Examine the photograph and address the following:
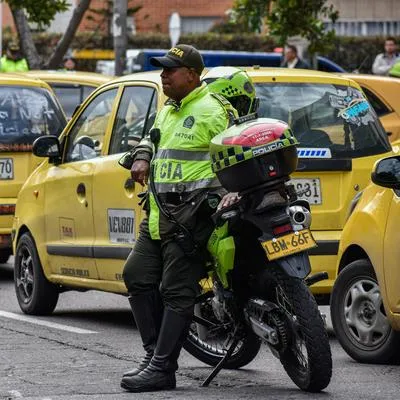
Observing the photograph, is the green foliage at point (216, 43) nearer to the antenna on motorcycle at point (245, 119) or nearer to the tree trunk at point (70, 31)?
the tree trunk at point (70, 31)

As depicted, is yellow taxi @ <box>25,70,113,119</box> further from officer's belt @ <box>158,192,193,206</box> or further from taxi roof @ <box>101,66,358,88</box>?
officer's belt @ <box>158,192,193,206</box>

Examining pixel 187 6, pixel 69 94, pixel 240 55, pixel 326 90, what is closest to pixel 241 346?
pixel 326 90

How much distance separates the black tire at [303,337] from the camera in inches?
290

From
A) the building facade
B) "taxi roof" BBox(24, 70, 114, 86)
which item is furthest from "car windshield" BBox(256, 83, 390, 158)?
the building facade

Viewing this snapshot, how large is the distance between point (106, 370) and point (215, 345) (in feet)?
1.99

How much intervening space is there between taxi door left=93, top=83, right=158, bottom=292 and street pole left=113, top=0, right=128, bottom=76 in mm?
16203

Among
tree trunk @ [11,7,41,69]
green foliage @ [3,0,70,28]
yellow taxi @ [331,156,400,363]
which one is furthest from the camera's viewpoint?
tree trunk @ [11,7,41,69]

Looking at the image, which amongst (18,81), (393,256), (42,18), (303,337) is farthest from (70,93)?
(303,337)

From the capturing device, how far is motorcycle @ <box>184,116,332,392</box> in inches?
294

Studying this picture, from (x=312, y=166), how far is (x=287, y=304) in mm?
2566

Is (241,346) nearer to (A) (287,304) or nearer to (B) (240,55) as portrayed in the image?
(A) (287,304)

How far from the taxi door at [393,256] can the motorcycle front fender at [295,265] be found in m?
1.01

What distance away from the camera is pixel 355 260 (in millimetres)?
9203

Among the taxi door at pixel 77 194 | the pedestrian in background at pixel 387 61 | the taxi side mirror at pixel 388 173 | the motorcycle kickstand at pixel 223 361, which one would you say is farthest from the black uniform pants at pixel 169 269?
the pedestrian in background at pixel 387 61
